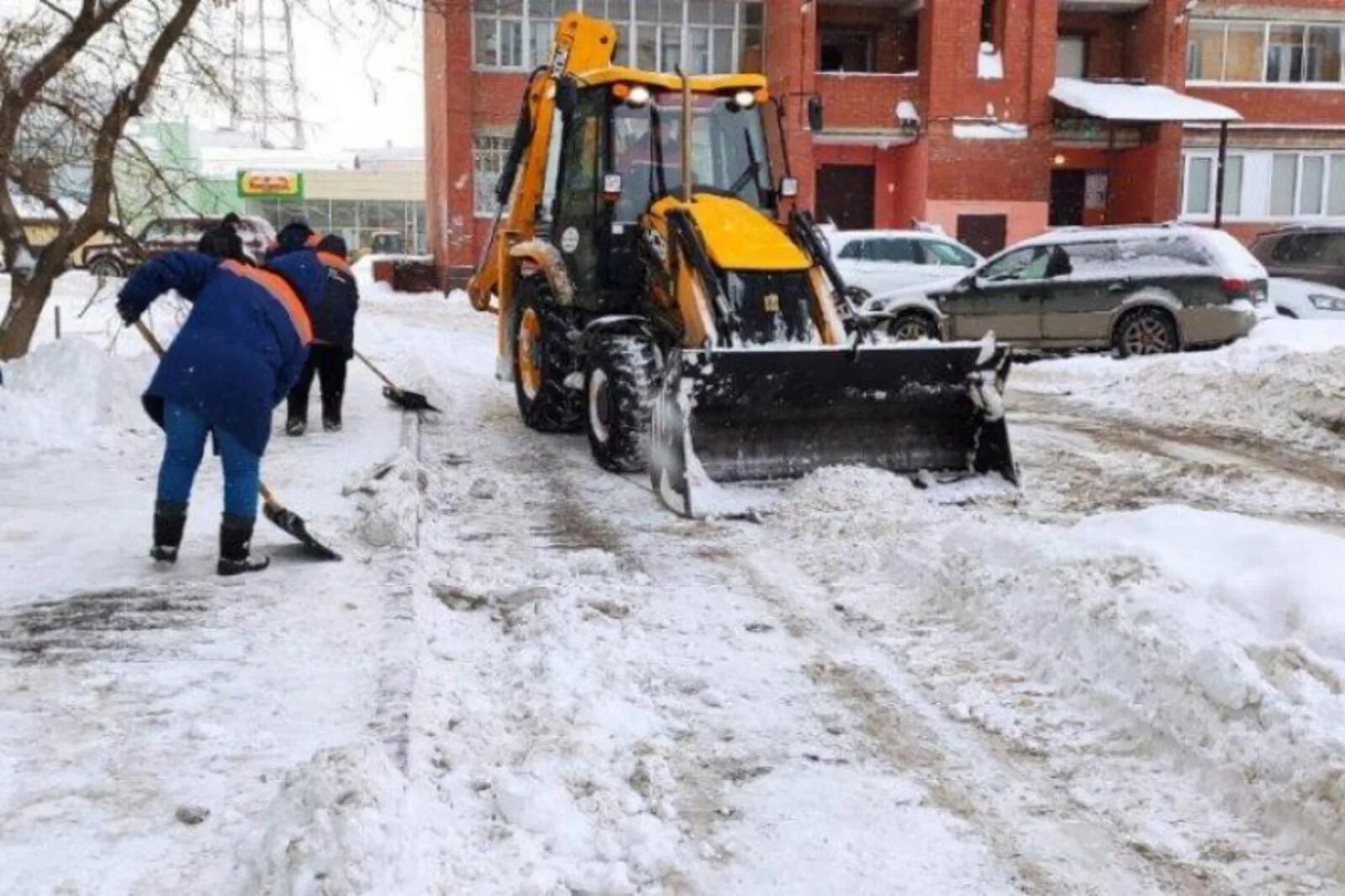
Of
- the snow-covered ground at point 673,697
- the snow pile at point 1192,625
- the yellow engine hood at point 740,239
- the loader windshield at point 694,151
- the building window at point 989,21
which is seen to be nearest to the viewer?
the snow-covered ground at point 673,697

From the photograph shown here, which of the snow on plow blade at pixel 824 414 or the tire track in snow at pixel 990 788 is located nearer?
the tire track in snow at pixel 990 788

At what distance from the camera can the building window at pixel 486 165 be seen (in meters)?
28.8

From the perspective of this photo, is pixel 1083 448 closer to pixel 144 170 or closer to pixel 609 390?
pixel 609 390

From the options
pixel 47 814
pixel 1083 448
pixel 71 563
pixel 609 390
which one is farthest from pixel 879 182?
pixel 47 814

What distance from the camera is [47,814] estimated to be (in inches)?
135

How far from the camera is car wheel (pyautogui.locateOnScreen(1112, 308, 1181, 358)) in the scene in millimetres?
14633

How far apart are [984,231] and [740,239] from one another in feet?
71.6

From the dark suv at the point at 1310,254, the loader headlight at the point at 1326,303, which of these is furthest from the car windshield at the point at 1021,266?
the dark suv at the point at 1310,254

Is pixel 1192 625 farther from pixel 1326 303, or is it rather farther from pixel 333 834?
pixel 1326 303

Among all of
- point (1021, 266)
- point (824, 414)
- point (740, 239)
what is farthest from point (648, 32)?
point (824, 414)

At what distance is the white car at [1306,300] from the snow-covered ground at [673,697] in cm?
974

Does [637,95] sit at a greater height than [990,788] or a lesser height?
greater

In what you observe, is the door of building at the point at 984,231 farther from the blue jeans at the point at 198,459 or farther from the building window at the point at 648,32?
the blue jeans at the point at 198,459

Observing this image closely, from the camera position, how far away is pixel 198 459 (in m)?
5.78
